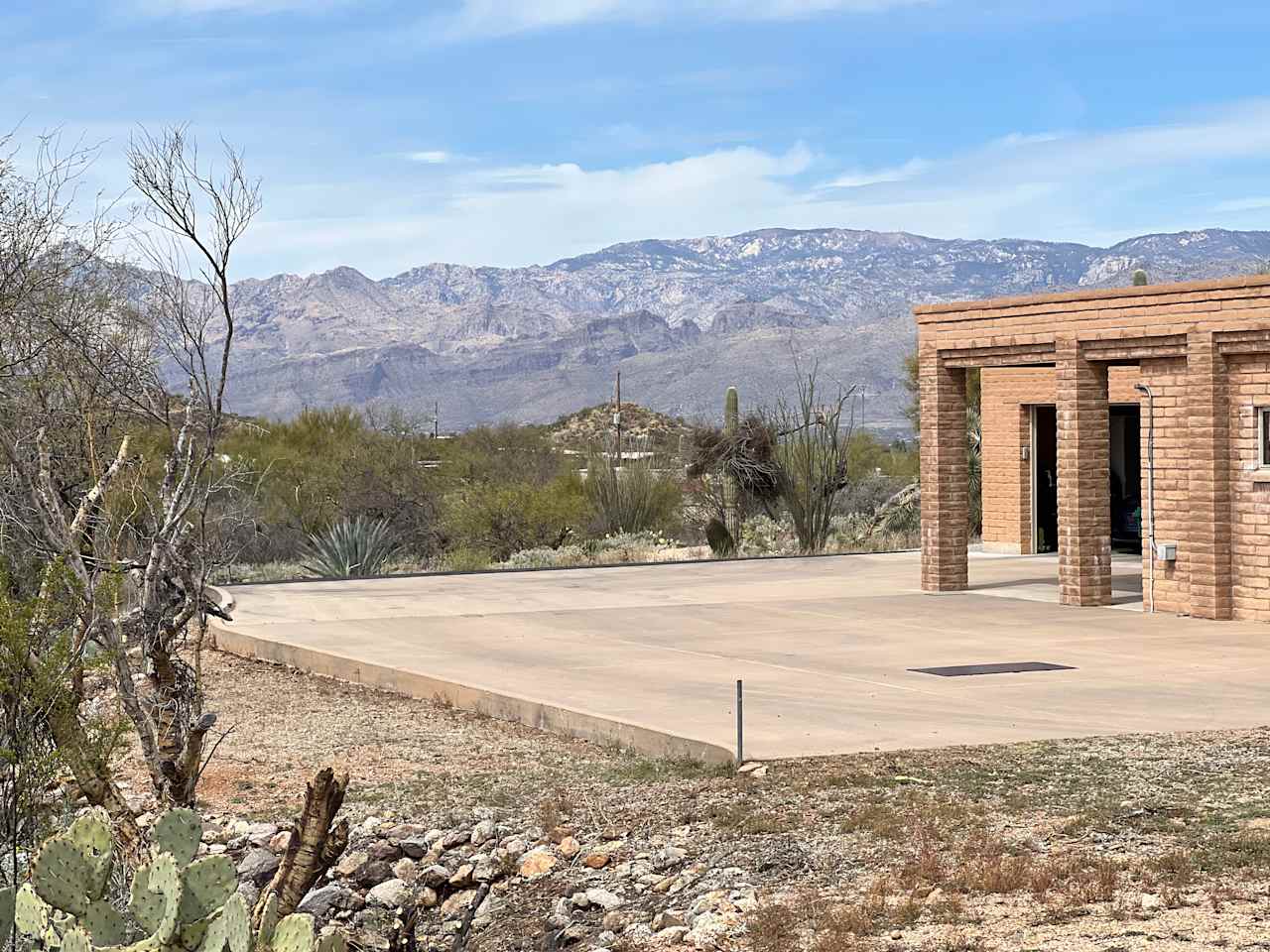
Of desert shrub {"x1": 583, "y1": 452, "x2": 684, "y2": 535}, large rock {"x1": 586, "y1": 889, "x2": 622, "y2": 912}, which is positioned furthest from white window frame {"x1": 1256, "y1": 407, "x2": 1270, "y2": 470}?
desert shrub {"x1": 583, "y1": 452, "x2": 684, "y2": 535}

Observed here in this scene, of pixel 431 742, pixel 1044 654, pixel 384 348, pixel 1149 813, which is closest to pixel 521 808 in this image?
pixel 431 742

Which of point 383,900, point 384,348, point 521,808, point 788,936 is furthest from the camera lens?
point 384,348

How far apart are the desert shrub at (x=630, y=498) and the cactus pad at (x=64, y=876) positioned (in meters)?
28.6

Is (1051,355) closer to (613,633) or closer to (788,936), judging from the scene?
(613,633)

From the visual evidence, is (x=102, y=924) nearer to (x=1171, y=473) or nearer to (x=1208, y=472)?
(x=1208, y=472)

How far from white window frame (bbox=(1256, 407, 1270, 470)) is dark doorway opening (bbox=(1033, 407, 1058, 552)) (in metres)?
10.1

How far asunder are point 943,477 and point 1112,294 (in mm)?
3585

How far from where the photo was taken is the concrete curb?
1159 centimetres

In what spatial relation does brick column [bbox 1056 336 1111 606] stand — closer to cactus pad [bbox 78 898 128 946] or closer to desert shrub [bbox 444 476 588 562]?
desert shrub [bbox 444 476 588 562]

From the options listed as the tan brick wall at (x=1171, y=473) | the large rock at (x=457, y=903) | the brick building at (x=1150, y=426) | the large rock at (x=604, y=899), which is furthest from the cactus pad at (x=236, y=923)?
the tan brick wall at (x=1171, y=473)

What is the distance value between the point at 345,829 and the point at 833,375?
128499 millimetres

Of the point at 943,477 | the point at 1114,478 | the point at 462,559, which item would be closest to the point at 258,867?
the point at 943,477

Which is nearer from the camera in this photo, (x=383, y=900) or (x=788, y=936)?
(x=788, y=936)

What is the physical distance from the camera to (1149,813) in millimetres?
9258
